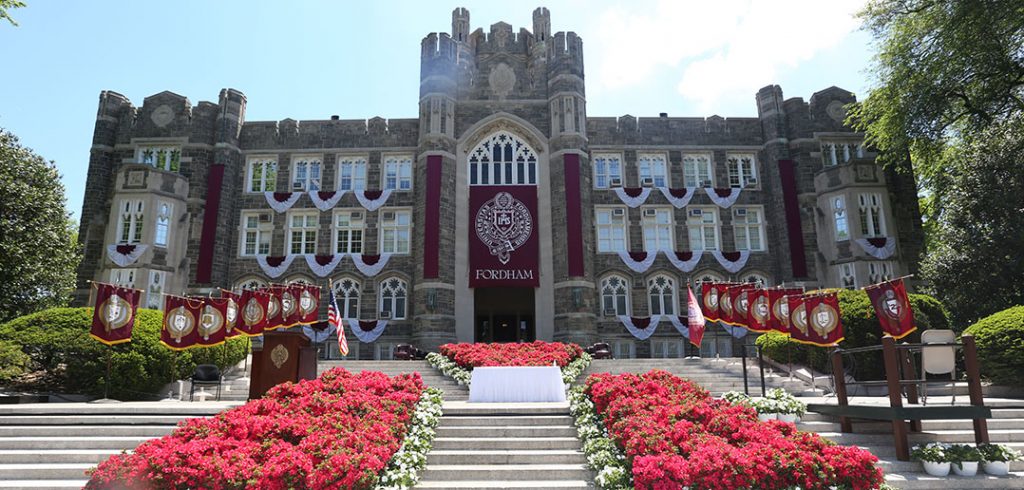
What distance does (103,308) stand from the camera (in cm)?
1438

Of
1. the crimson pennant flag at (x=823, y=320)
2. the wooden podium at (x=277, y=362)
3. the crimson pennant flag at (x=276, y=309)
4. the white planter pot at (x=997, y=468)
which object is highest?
the crimson pennant flag at (x=276, y=309)

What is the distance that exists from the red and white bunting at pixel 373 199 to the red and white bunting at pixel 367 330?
574 centimetres

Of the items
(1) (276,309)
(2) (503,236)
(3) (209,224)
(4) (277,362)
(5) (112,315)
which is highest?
(3) (209,224)

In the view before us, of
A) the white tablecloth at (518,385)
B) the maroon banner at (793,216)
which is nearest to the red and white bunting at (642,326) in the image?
the maroon banner at (793,216)

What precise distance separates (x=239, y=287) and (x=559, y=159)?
16453 millimetres

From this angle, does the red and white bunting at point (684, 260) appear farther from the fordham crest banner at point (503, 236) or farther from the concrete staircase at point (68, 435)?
the concrete staircase at point (68, 435)

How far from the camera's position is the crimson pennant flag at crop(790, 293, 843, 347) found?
42.8 ft

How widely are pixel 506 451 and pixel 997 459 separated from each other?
22.4 feet

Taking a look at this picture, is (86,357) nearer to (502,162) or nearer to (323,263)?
(323,263)

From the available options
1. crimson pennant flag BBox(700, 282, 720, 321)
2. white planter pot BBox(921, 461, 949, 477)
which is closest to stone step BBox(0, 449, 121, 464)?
white planter pot BBox(921, 461, 949, 477)

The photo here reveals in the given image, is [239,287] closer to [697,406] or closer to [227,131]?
[227,131]

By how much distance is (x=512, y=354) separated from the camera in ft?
61.0

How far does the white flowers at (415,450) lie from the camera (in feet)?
24.8

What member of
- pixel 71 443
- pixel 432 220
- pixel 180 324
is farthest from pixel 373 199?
pixel 71 443
